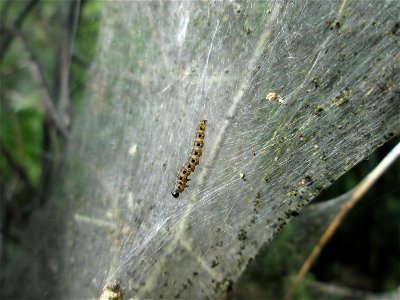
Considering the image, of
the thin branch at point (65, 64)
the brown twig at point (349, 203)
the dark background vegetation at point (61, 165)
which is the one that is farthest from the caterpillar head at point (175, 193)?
the thin branch at point (65, 64)

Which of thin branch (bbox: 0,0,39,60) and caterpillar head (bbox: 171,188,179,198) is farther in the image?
thin branch (bbox: 0,0,39,60)

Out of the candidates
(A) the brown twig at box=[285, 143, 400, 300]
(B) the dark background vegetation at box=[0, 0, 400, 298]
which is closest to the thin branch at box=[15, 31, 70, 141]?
Result: (B) the dark background vegetation at box=[0, 0, 400, 298]

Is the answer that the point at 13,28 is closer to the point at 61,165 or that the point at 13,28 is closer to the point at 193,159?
the point at 61,165

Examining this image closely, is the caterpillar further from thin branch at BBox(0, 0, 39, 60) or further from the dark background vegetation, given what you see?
thin branch at BBox(0, 0, 39, 60)

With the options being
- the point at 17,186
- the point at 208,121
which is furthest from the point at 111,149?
the point at 17,186

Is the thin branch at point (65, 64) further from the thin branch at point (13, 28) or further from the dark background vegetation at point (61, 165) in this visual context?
the thin branch at point (13, 28)

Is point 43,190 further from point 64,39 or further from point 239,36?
point 239,36

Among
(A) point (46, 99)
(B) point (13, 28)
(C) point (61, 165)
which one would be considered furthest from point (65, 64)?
(C) point (61, 165)
